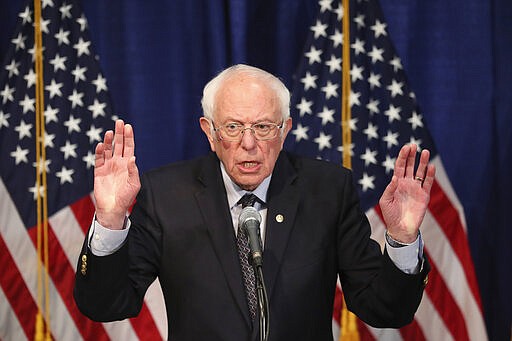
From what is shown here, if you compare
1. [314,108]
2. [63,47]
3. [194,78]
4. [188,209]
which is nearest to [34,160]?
[63,47]

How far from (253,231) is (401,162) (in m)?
0.50

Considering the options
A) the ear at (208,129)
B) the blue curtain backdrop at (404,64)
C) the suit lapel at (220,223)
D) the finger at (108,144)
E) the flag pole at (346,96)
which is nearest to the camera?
the finger at (108,144)

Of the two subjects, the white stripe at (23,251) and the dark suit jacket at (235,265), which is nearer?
the dark suit jacket at (235,265)

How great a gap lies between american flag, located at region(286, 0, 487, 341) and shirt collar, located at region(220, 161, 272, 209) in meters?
1.50

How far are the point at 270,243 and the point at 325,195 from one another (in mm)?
275

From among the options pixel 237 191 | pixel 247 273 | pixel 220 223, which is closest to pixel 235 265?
pixel 247 273

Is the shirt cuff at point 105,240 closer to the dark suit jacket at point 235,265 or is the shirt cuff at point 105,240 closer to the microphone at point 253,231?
the dark suit jacket at point 235,265

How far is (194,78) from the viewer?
4211 millimetres

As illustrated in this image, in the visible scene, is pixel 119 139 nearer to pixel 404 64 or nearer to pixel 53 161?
pixel 53 161

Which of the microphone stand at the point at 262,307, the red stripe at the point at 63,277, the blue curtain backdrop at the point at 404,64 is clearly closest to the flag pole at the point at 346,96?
the blue curtain backdrop at the point at 404,64

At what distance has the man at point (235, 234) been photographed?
2.25 meters

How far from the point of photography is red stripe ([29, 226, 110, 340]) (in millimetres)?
4016

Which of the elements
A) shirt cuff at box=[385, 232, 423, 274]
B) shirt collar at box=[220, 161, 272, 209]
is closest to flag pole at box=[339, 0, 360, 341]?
shirt collar at box=[220, 161, 272, 209]

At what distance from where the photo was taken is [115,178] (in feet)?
7.41
